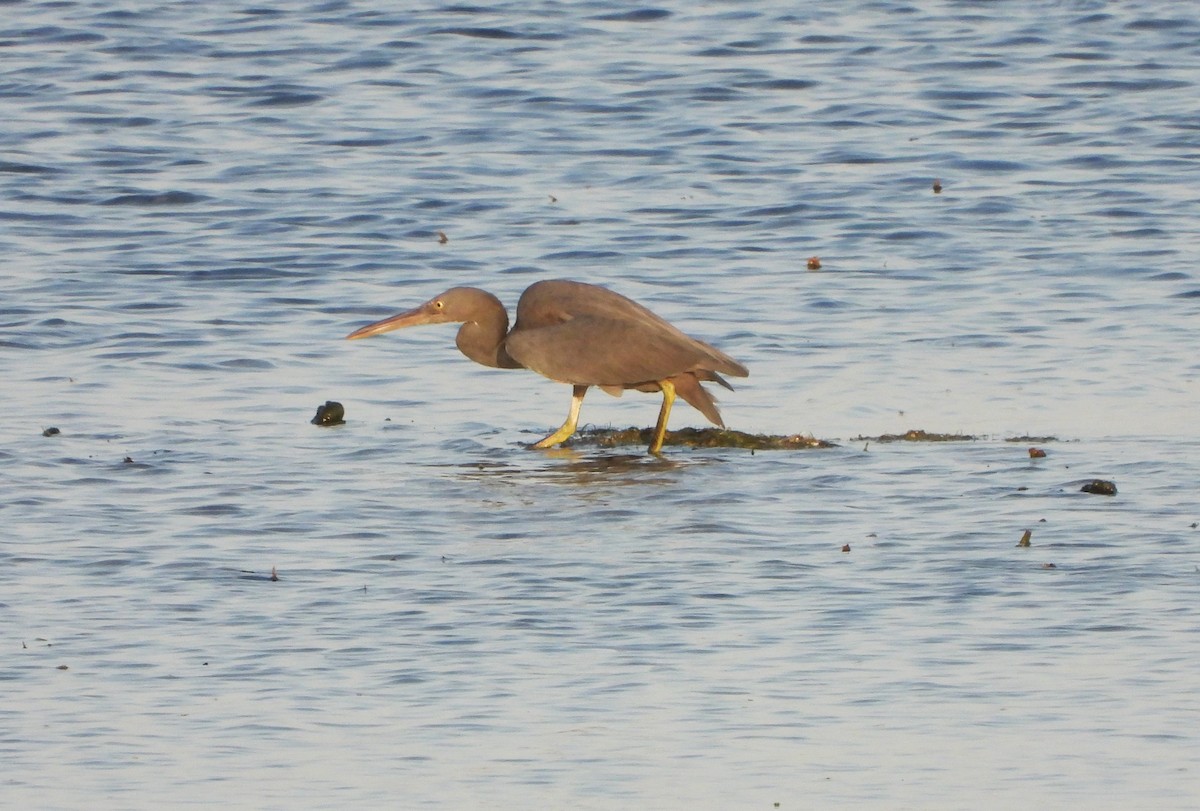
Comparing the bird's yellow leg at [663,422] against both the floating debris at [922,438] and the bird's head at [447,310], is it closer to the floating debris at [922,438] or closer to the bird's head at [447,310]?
the floating debris at [922,438]

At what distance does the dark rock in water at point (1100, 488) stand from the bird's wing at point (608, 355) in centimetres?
226

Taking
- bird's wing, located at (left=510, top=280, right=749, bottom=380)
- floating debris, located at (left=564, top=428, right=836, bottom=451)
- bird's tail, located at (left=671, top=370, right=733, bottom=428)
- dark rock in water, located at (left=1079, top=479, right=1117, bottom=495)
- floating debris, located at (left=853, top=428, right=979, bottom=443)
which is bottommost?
floating debris, located at (left=564, top=428, right=836, bottom=451)

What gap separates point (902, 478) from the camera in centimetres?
1002

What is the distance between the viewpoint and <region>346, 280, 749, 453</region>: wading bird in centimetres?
1115

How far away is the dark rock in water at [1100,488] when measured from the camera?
9.48 m

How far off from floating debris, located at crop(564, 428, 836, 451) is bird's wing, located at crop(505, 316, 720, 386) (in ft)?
1.17

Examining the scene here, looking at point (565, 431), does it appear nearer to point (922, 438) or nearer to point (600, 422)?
point (600, 422)

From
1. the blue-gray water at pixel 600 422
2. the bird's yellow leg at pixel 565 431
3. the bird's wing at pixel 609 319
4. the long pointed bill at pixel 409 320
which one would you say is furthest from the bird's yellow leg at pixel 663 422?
the long pointed bill at pixel 409 320

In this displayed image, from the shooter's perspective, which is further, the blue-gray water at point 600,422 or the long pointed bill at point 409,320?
the long pointed bill at point 409,320

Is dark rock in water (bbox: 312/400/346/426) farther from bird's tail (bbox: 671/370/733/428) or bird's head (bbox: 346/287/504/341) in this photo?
bird's tail (bbox: 671/370/733/428)

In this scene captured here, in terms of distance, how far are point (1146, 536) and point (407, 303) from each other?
699 cm

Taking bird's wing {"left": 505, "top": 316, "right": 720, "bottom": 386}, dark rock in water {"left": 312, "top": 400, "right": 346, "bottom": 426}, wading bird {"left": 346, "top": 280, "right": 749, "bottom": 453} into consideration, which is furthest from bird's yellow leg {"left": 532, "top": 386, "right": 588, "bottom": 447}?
dark rock in water {"left": 312, "top": 400, "right": 346, "bottom": 426}

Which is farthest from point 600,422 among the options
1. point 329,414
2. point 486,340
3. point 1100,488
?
point 1100,488

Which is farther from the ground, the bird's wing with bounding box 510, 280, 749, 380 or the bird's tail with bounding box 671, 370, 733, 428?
the bird's wing with bounding box 510, 280, 749, 380
